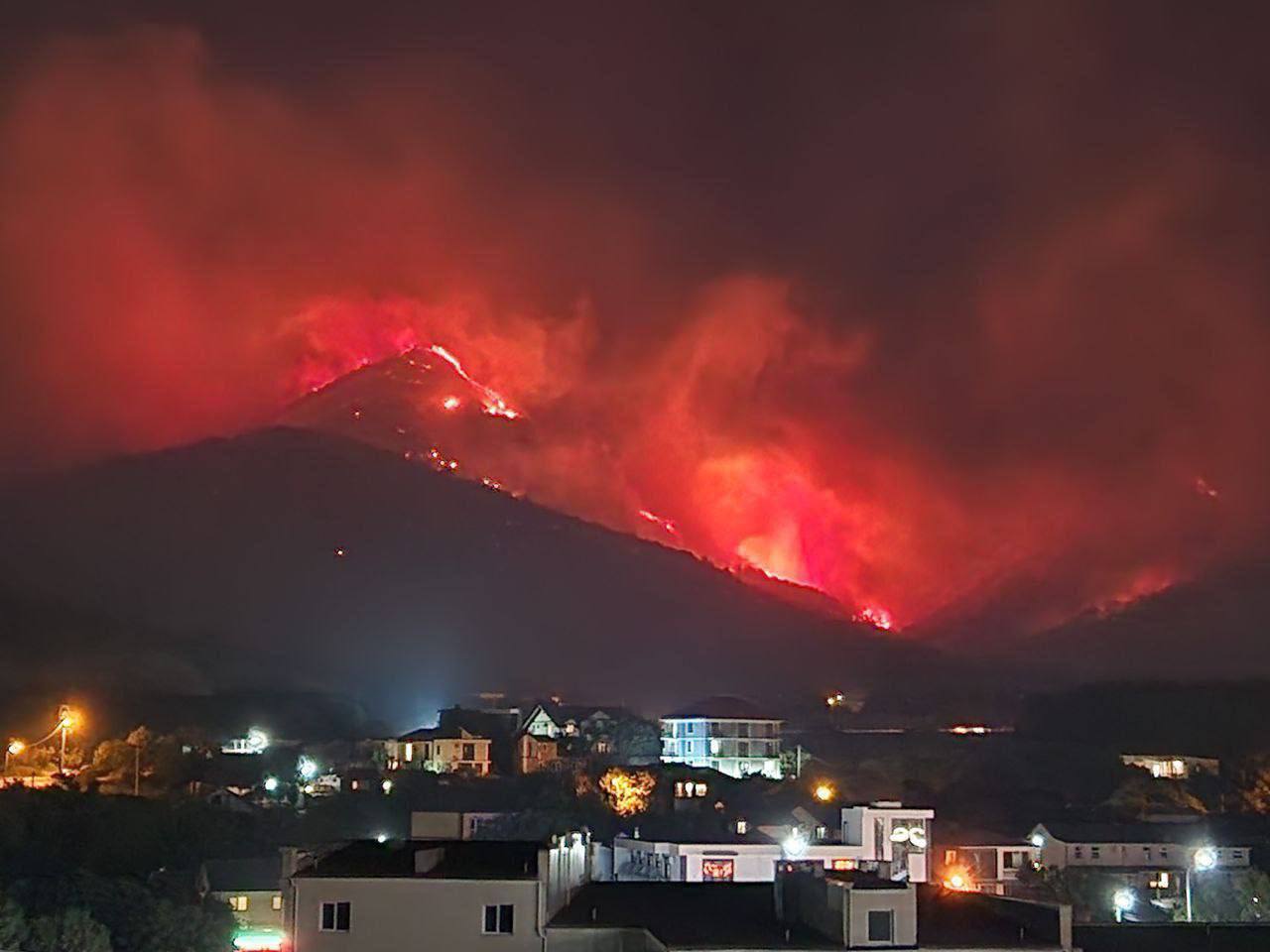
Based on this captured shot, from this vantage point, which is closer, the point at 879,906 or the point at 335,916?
the point at 879,906

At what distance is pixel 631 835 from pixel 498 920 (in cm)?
3750

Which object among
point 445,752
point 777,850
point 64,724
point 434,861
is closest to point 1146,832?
point 777,850

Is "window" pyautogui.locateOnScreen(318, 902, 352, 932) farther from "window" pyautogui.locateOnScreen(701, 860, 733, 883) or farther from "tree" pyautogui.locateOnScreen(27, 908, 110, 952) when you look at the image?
"window" pyautogui.locateOnScreen(701, 860, 733, 883)

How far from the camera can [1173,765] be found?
9600 cm

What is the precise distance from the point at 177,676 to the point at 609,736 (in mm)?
24643

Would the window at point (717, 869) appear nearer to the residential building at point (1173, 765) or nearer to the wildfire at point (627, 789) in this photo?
the wildfire at point (627, 789)

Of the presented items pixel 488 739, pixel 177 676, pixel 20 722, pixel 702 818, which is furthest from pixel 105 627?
pixel 702 818

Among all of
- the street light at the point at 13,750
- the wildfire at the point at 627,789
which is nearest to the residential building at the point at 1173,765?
the wildfire at the point at 627,789

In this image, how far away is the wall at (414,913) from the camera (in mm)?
25156

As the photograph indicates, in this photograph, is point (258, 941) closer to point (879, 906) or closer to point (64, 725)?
point (879, 906)

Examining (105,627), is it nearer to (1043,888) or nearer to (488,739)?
(488,739)

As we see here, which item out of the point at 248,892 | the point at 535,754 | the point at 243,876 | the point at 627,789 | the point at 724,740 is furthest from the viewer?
the point at 724,740

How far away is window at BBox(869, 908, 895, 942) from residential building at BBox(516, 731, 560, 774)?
191ft

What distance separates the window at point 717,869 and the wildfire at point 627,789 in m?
17.8
